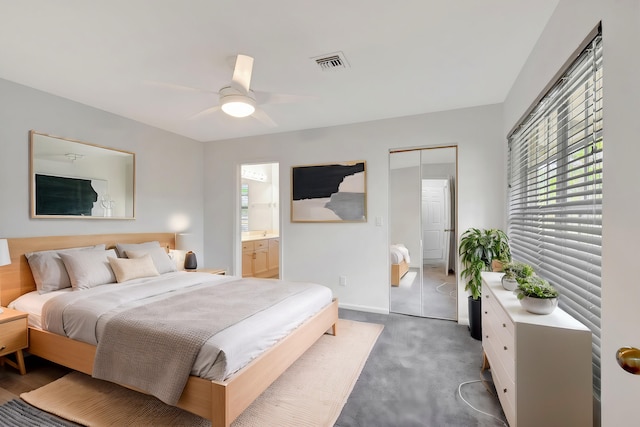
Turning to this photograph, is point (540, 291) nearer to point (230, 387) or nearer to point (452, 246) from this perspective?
point (230, 387)

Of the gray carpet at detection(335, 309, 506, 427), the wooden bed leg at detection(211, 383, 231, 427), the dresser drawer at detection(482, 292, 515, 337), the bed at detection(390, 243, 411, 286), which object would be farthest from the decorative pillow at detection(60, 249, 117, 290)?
the dresser drawer at detection(482, 292, 515, 337)

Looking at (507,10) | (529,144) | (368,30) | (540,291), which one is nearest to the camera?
(540,291)

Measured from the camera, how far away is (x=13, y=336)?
7.61ft

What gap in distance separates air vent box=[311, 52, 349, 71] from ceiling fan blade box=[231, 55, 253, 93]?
1.81 ft

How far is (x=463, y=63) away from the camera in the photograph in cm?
248

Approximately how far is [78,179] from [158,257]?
117 centimetres

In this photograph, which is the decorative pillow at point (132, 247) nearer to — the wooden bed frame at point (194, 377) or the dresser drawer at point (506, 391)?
the wooden bed frame at point (194, 377)

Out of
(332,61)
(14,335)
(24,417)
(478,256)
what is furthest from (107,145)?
(478,256)

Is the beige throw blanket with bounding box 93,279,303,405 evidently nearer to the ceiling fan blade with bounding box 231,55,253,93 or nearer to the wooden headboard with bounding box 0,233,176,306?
the wooden headboard with bounding box 0,233,176,306

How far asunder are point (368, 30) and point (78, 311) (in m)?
2.88

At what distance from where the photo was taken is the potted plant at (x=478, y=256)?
9.91 ft

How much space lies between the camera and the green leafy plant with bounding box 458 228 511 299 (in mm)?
3014

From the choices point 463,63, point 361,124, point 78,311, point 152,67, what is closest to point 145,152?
point 152,67

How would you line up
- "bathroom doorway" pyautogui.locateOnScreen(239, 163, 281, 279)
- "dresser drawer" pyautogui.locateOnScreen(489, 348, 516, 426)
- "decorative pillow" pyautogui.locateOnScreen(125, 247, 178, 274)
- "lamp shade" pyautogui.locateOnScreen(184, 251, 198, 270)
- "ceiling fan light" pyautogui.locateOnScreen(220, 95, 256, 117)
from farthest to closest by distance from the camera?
"bathroom doorway" pyautogui.locateOnScreen(239, 163, 281, 279), "lamp shade" pyautogui.locateOnScreen(184, 251, 198, 270), "decorative pillow" pyautogui.locateOnScreen(125, 247, 178, 274), "ceiling fan light" pyautogui.locateOnScreen(220, 95, 256, 117), "dresser drawer" pyautogui.locateOnScreen(489, 348, 516, 426)
